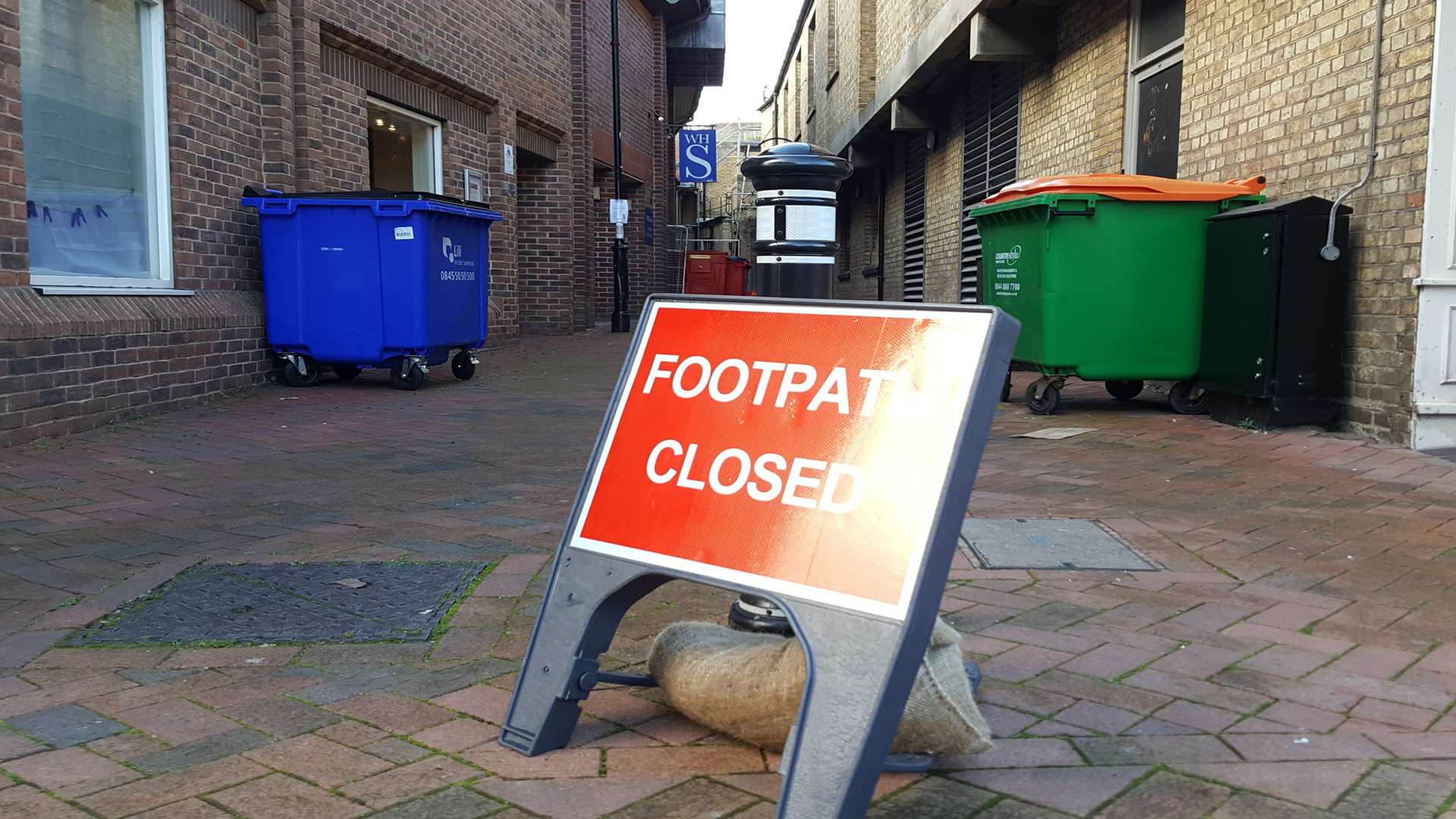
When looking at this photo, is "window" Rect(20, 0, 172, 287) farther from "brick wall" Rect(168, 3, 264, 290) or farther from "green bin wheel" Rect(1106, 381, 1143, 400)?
"green bin wheel" Rect(1106, 381, 1143, 400)

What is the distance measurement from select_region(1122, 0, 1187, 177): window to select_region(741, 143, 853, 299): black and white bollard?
5.13 meters

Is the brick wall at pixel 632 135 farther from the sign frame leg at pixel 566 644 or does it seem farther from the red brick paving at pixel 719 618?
the sign frame leg at pixel 566 644

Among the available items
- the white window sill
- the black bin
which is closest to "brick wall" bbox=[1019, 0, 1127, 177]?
the black bin

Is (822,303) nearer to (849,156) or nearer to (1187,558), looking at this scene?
(1187,558)

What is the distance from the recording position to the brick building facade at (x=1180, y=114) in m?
6.32

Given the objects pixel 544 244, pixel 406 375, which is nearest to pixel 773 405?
pixel 406 375

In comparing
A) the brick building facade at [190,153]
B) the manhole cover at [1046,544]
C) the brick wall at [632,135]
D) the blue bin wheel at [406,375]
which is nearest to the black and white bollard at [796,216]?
the manhole cover at [1046,544]

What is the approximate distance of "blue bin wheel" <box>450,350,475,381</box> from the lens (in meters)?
10.5

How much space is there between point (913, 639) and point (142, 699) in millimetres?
1859

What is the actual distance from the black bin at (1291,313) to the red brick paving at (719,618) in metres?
0.75

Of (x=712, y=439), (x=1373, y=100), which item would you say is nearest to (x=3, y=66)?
(x=712, y=439)

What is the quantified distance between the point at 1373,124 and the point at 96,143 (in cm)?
758

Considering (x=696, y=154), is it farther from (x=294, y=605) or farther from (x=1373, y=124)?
(x=294, y=605)

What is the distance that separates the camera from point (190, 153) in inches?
328
